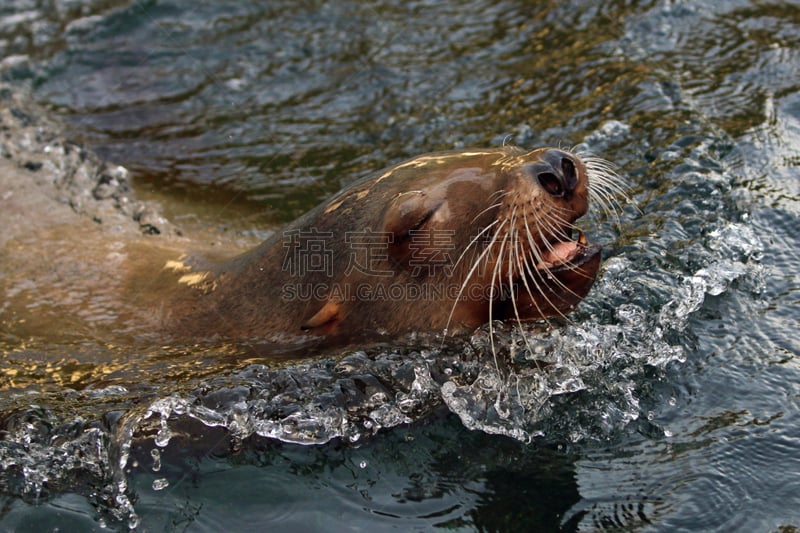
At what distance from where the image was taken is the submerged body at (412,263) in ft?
13.9

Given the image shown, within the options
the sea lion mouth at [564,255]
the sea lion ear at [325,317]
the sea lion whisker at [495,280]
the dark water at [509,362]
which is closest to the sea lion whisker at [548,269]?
the sea lion mouth at [564,255]

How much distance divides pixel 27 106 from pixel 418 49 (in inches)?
137

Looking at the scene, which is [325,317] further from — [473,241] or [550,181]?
[550,181]

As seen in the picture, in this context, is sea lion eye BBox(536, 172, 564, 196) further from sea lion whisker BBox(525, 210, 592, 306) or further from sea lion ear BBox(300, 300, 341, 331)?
sea lion ear BBox(300, 300, 341, 331)

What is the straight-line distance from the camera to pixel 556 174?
13.9ft

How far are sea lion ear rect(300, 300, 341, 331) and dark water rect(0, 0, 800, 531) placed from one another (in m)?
0.19

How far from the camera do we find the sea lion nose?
4.23 meters

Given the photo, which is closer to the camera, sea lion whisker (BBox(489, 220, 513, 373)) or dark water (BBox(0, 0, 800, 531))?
dark water (BBox(0, 0, 800, 531))

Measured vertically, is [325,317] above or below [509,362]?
above

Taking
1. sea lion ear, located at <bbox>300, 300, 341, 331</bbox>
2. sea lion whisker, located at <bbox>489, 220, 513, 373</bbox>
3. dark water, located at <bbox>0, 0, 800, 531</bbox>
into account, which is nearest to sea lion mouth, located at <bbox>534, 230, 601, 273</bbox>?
sea lion whisker, located at <bbox>489, 220, 513, 373</bbox>

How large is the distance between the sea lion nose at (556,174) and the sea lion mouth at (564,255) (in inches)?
8.5

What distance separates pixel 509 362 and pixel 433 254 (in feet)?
2.15

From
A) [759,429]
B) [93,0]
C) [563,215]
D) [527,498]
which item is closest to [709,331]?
[759,429]

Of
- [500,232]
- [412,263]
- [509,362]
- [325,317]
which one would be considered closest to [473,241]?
[500,232]
